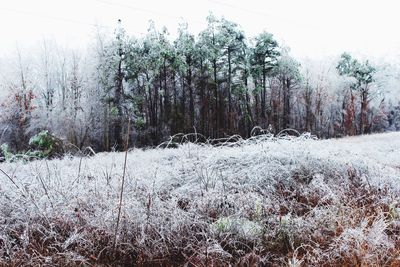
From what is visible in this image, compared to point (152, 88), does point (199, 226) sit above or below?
below

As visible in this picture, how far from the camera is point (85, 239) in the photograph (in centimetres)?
313

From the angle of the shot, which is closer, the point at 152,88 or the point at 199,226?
the point at 199,226

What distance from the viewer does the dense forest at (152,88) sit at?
26750 millimetres

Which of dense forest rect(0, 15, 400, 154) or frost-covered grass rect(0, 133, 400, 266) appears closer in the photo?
frost-covered grass rect(0, 133, 400, 266)

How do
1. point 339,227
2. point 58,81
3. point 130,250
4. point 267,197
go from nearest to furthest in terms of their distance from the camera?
point 130,250, point 339,227, point 267,197, point 58,81

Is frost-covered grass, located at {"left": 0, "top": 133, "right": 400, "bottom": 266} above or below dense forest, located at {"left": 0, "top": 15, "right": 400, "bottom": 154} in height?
below

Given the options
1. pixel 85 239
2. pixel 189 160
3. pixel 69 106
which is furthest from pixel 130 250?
pixel 69 106

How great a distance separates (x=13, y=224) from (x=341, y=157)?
4.93 metres

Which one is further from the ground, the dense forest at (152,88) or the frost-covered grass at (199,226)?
the dense forest at (152,88)

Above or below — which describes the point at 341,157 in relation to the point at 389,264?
above

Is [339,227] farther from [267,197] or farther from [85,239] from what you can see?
[85,239]

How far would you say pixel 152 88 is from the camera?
100.0 ft

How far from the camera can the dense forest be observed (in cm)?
2675

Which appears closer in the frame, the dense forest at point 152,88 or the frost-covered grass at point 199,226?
the frost-covered grass at point 199,226
